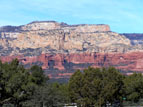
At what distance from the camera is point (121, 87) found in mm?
65438

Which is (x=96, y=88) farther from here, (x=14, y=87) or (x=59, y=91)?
(x=14, y=87)

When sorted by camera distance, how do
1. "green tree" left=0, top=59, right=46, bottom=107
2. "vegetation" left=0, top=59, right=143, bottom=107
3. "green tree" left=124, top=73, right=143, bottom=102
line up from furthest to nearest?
1. "green tree" left=124, top=73, right=143, bottom=102
2. "vegetation" left=0, top=59, right=143, bottom=107
3. "green tree" left=0, top=59, right=46, bottom=107

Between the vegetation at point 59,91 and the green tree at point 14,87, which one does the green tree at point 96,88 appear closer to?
the vegetation at point 59,91


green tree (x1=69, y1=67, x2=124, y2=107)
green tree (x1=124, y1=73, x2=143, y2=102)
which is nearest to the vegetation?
green tree (x1=69, y1=67, x2=124, y2=107)

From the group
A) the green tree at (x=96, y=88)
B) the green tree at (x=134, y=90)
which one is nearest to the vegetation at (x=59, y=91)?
the green tree at (x=96, y=88)

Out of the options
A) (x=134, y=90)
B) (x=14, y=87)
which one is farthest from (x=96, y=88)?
(x=134, y=90)

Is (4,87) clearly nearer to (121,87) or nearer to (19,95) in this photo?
(19,95)

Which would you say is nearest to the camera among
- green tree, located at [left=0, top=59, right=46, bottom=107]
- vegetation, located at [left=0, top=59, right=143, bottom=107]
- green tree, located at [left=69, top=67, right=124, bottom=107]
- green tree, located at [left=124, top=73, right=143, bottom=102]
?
green tree, located at [left=0, top=59, right=46, bottom=107]

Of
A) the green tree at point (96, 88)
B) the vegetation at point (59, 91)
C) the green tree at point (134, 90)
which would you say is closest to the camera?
the vegetation at point (59, 91)

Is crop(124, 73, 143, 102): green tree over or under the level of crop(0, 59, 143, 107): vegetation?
under

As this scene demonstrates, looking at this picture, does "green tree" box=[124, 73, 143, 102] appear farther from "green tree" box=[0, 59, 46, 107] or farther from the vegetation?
"green tree" box=[0, 59, 46, 107]

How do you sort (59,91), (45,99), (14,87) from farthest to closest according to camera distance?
(59,91)
(45,99)
(14,87)

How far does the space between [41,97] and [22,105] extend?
17.7 feet

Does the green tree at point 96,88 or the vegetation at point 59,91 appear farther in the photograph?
the green tree at point 96,88
